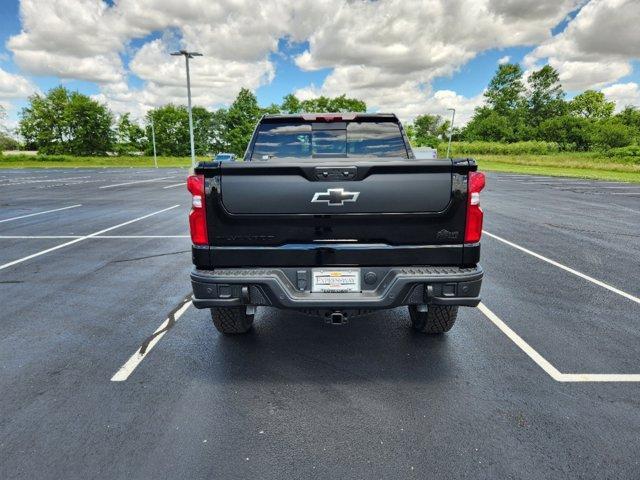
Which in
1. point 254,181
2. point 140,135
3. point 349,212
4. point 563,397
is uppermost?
point 140,135

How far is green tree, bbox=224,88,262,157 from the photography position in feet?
240

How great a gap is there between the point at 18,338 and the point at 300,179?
11.3 ft

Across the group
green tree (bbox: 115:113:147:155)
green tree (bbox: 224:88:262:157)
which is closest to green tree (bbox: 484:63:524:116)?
green tree (bbox: 224:88:262:157)

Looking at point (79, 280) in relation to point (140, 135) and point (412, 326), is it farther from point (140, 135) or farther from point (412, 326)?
point (140, 135)

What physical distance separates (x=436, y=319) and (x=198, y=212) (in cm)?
241

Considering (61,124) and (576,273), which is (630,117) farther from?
(61,124)

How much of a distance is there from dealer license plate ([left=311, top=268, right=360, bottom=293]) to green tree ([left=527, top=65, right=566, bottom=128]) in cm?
9200

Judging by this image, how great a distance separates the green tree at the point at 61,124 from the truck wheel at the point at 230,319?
83174 millimetres

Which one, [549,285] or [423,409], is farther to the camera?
[549,285]

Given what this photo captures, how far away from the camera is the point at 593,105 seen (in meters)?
93.3

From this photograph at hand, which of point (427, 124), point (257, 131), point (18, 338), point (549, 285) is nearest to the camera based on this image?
point (18, 338)

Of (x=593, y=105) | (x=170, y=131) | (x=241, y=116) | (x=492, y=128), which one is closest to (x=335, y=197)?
(x=241, y=116)

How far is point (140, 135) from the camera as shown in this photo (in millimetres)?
82062

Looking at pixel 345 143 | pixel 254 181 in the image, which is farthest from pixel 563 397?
pixel 345 143
